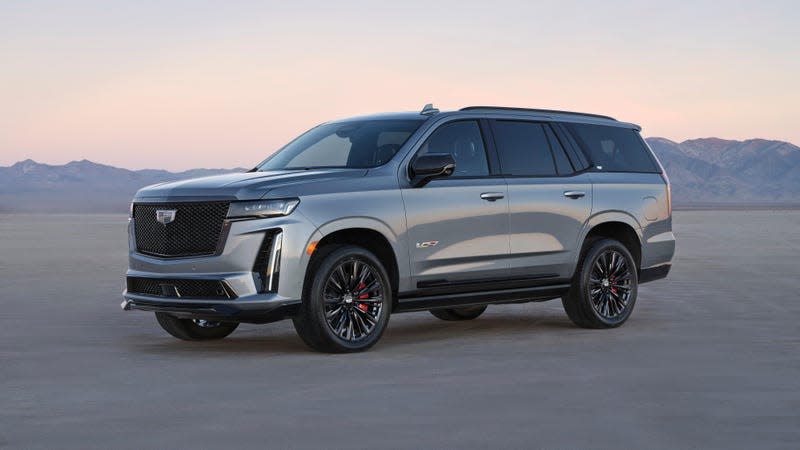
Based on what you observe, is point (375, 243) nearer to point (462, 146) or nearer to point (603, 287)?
point (462, 146)

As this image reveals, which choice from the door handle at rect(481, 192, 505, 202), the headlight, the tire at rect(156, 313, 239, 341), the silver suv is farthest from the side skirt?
the tire at rect(156, 313, 239, 341)

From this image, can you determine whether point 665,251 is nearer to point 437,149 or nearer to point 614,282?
point 614,282

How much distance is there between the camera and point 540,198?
11.8 metres

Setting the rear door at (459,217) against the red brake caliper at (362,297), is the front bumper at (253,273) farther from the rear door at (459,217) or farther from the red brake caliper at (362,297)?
the rear door at (459,217)

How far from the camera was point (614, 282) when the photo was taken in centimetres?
1265

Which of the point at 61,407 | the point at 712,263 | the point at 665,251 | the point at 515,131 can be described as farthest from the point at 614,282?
the point at 712,263

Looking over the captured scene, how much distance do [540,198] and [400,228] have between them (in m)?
1.84

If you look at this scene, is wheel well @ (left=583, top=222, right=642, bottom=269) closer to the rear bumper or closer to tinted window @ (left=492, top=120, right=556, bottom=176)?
tinted window @ (left=492, top=120, right=556, bottom=176)

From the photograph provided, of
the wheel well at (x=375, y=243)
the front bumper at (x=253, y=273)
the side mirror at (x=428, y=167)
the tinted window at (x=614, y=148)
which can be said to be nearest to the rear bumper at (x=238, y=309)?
the front bumper at (x=253, y=273)

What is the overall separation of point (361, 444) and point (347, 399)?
1.47 m

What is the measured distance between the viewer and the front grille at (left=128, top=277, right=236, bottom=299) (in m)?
9.94

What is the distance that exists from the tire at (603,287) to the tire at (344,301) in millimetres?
2576

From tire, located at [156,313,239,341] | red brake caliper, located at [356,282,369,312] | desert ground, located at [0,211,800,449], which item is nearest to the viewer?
desert ground, located at [0,211,800,449]

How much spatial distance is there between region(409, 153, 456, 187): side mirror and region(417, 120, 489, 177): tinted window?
37cm
